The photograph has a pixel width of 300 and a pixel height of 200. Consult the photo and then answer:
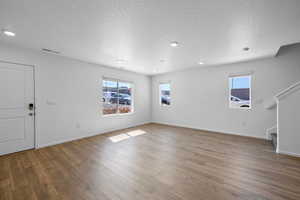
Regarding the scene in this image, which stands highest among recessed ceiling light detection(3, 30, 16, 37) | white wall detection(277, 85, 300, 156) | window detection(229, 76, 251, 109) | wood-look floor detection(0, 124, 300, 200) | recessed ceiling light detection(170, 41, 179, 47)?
recessed ceiling light detection(170, 41, 179, 47)

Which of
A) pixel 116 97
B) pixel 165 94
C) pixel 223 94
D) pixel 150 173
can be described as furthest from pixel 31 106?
pixel 223 94

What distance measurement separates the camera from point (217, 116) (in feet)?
16.3

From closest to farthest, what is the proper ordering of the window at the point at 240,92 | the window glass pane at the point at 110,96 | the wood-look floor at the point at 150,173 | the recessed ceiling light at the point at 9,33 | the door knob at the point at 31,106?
1. the wood-look floor at the point at 150,173
2. the recessed ceiling light at the point at 9,33
3. the door knob at the point at 31,106
4. the window at the point at 240,92
5. the window glass pane at the point at 110,96

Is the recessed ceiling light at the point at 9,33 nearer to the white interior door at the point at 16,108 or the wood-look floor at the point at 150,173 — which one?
A: the white interior door at the point at 16,108

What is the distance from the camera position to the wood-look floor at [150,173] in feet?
5.88

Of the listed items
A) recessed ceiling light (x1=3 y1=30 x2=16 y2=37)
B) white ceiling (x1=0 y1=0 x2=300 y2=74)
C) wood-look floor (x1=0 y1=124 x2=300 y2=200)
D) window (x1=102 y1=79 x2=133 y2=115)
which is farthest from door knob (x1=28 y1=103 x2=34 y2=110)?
window (x1=102 y1=79 x2=133 y2=115)

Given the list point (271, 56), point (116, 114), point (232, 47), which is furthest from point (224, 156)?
point (116, 114)

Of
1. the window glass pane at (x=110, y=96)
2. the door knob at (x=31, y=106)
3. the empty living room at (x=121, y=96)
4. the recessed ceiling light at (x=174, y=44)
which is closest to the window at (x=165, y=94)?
the empty living room at (x=121, y=96)

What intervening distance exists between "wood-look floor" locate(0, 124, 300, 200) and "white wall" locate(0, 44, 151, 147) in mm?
603

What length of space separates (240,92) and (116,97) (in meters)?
4.79

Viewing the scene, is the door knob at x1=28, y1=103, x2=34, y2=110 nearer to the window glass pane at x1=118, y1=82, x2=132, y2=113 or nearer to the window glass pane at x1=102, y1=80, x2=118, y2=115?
the window glass pane at x1=102, y1=80, x2=118, y2=115

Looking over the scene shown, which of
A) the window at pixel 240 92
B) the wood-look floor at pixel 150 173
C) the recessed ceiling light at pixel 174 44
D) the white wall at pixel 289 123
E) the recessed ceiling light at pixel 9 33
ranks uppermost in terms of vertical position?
the recessed ceiling light at pixel 174 44

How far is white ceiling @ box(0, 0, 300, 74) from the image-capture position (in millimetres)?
1688

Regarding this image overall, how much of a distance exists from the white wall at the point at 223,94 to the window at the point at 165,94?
0.70ft
